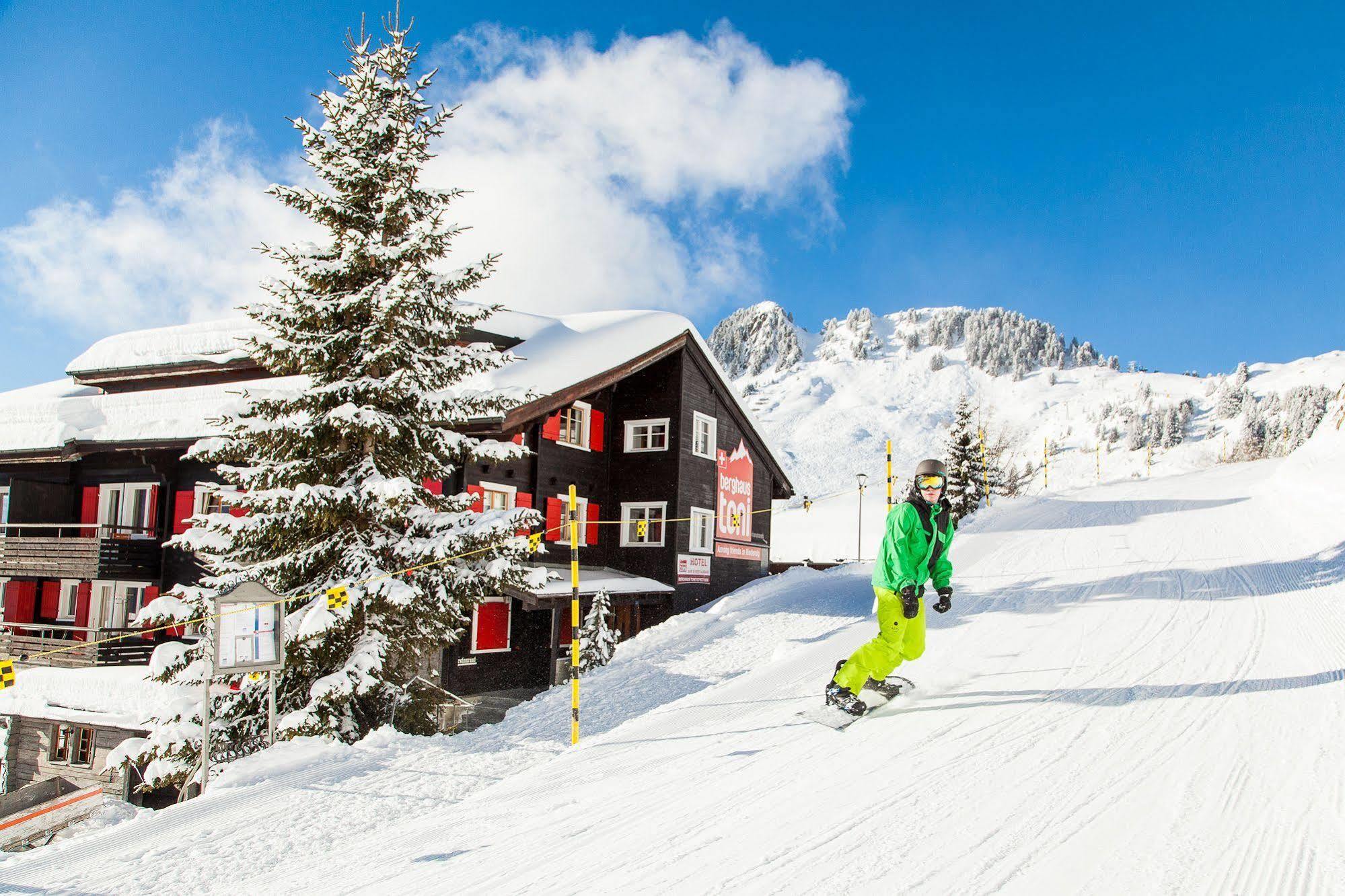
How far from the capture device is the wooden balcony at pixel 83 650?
1847cm

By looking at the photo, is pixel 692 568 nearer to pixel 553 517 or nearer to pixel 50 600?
pixel 553 517

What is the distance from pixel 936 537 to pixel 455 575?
7294mm

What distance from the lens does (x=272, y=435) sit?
459 inches

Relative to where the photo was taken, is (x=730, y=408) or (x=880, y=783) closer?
(x=880, y=783)

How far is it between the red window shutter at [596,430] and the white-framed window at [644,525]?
1.85 meters

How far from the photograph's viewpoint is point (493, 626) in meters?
20.0

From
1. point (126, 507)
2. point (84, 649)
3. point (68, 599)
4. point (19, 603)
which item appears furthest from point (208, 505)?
point (19, 603)

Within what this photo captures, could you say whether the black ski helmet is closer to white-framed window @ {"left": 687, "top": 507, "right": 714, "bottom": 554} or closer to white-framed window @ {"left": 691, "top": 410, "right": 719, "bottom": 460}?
white-framed window @ {"left": 687, "top": 507, "right": 714, "bottom": 554}

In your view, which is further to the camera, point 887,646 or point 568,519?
point 568,519

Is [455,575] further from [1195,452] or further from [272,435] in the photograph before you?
[1195,452]

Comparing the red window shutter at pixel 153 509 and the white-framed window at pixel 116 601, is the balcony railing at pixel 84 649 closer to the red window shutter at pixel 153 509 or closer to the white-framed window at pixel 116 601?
the white-framed window at pixel 116 601

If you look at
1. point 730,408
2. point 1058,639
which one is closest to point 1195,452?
point 730,408

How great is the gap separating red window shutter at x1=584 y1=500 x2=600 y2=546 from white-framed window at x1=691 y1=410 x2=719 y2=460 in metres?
3.36

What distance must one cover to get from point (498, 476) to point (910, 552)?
48.0 ft
